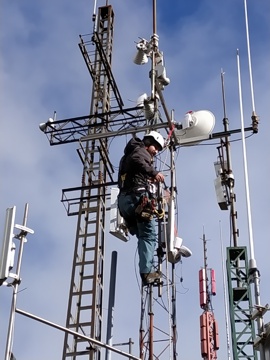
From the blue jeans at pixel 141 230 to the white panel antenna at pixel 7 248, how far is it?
96.8 inches

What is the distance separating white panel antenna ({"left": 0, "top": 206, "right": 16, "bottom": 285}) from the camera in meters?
5.08

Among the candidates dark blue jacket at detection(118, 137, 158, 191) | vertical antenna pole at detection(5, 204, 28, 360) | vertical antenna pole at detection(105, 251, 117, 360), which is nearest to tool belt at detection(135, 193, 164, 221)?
dark blue jacket at detection(118, 137, 158, 191)

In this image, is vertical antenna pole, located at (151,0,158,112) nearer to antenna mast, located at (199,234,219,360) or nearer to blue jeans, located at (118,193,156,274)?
blue jeans, located at (118,193,156,274)

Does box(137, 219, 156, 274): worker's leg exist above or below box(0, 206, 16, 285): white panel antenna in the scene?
above

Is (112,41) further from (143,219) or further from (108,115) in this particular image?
(143,219)

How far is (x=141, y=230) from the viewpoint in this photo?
25.1 ft

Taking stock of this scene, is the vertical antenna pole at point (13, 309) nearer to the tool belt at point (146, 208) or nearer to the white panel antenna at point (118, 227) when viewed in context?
the tool belt at point (146, 208)

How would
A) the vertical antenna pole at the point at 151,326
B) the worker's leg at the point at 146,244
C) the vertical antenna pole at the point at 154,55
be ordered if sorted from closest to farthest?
1. the worker's leg at the point at 146,244
2. the vertical antenna pole at the point at 151,326
3. the vertical antenna pole at the point at 154,55

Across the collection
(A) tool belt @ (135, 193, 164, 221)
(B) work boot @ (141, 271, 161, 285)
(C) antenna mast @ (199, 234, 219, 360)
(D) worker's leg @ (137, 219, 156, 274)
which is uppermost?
(C) antenna mast @ (199, 234, 219, 360)

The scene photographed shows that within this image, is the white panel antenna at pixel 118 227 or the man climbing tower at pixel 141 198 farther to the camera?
the white panel antenna at pixel 118 227

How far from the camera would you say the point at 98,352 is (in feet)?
48.7

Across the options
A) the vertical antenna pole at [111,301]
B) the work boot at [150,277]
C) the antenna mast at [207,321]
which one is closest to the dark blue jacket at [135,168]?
the work boot at [150,277]

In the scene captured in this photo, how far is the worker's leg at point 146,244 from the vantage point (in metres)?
7.46

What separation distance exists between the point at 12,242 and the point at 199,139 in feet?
24.7
